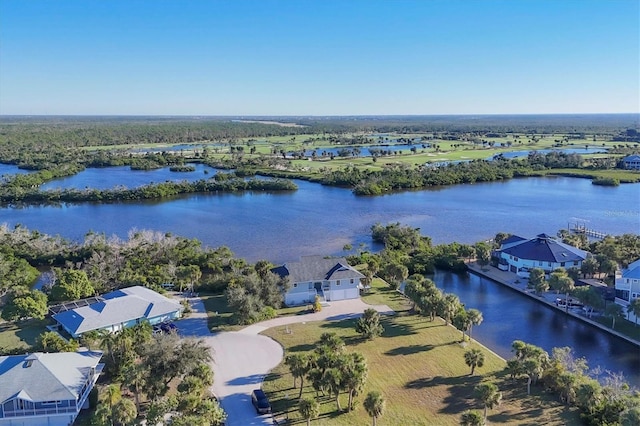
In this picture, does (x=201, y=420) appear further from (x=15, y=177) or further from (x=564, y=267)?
(x=15, y=177)

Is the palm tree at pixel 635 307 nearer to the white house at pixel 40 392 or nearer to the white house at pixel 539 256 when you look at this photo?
the white house at pixel 539 256

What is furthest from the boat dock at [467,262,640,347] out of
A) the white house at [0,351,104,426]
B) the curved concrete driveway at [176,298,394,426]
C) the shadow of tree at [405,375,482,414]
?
the white house at [0,351,104,426]

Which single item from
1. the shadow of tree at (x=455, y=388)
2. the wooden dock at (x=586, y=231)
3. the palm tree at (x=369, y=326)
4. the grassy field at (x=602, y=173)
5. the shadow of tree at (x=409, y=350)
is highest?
the grassy field at (x=602, y=173)

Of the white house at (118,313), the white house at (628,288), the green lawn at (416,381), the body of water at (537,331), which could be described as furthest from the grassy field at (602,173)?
the white house at (118,313)

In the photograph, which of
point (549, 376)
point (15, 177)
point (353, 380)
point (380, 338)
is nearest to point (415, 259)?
point (380, 338)

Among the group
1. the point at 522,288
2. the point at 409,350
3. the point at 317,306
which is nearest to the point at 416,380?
the point at 409,350

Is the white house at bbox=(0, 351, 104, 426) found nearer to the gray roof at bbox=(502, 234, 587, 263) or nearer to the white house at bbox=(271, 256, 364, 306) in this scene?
the white house at bbox=(271, 256, 364, 306)

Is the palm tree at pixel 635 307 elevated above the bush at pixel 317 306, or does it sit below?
above

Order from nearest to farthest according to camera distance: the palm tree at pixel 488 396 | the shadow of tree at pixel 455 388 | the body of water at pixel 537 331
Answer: the palm tree at pixel 488 396 → the shadow of tree at pixel 455 388 → the body of water at pixel 537 331

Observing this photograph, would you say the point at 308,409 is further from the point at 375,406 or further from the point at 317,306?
the point at 317,306
